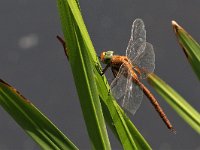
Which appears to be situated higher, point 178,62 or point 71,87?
point 71,87

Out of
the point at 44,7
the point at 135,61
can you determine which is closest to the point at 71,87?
the point at 44,7

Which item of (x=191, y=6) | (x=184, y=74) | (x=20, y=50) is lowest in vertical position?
(x=184, y=74)

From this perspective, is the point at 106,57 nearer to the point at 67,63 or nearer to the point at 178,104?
the point at 178,104

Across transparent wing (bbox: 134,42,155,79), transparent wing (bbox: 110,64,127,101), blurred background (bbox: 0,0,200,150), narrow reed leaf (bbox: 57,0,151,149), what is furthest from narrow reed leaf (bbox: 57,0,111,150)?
blurred background (bbox: 0,0,200,150)

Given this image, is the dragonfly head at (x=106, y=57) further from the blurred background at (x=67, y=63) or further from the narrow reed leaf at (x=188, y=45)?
the blurred background at (x=67, y=63)

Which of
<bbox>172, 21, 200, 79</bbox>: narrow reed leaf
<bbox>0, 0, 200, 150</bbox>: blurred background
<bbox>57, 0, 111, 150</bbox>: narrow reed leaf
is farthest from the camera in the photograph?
<bbox>0, 0, 200, 150</bbox>: blurred background

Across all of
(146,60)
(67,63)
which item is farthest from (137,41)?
(67,63)

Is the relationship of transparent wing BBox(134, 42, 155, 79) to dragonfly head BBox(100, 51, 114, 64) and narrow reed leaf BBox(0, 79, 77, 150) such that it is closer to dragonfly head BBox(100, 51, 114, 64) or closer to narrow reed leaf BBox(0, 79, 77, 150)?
dragonfly head BBox(100, 51, 114, 64)

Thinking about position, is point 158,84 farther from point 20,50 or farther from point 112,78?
point 20,50
